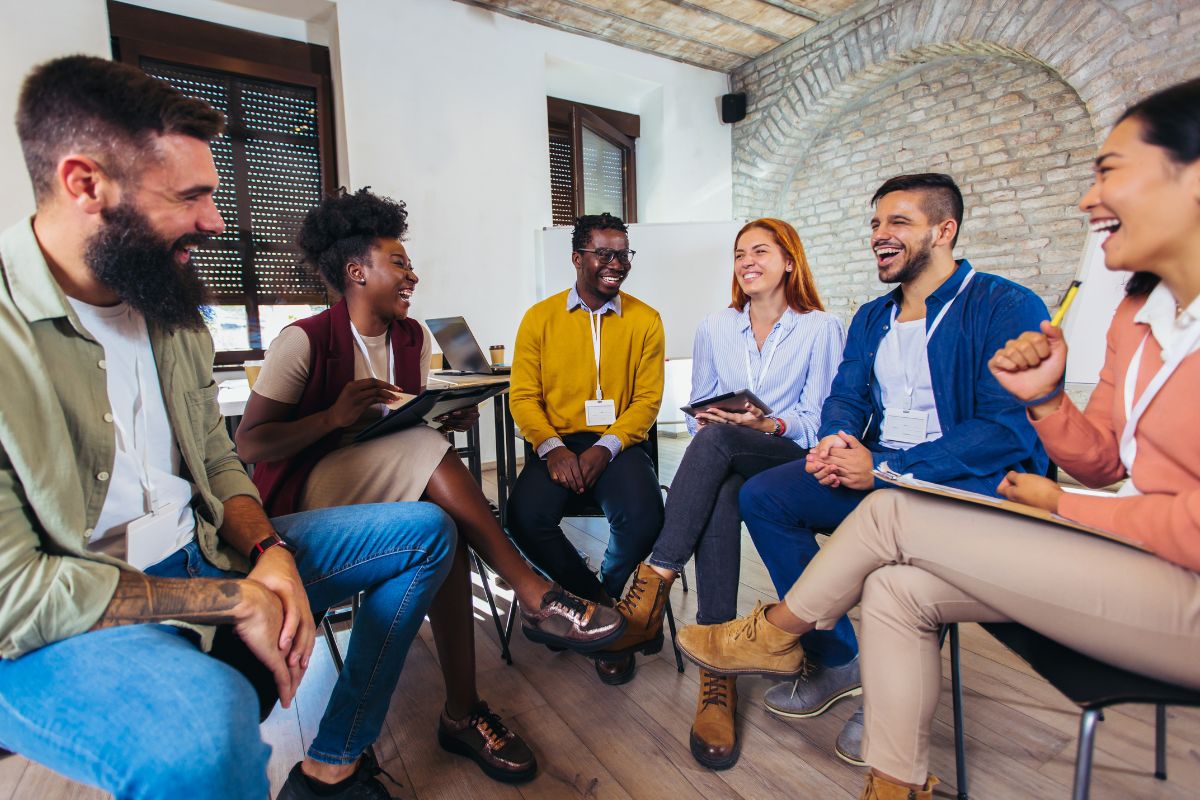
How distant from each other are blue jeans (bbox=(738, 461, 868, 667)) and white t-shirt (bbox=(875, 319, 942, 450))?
277 millimetres

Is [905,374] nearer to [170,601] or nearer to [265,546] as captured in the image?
[265,546]

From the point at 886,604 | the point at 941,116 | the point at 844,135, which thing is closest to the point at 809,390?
the point at 886,604

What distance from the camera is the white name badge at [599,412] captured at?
2111mm

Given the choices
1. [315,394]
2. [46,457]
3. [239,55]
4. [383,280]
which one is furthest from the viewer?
[239,55]

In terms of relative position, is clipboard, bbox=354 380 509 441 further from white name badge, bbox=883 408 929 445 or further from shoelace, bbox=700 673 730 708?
white name badge, bbox=883 408 929 445

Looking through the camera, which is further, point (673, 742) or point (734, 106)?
point (734, 106)

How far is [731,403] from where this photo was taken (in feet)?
5.80

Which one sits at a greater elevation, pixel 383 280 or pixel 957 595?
pixel 383 280

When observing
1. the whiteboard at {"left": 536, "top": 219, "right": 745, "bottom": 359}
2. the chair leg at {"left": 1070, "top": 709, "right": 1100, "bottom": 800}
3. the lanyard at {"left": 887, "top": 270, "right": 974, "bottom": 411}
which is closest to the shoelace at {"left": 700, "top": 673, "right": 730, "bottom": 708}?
the chair leg at {"left": 1070, "top": 709, "right": 1100, "bottom": 800}

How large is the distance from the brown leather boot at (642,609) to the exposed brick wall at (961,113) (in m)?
3.89

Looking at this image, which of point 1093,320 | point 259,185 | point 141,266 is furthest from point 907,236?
point 259,185

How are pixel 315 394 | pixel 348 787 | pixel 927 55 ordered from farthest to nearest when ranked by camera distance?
pixel 927 55 → pixel 315 394 → pixel 348 787

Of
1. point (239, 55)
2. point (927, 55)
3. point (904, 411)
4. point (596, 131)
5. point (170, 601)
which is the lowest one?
point (170, 601)

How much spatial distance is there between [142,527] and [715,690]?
1233 mm
